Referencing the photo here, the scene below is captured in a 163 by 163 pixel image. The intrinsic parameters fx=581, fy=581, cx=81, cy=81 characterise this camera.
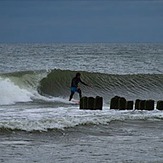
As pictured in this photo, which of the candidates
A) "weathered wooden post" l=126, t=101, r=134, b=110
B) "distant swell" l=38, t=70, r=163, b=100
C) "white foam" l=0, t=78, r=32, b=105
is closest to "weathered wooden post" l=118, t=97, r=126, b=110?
"weathered wooden post" l=126, t=101, r=134, b=110

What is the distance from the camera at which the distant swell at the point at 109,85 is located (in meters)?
34.0

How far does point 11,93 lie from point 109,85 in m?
10.5

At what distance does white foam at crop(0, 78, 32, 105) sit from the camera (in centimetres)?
2663

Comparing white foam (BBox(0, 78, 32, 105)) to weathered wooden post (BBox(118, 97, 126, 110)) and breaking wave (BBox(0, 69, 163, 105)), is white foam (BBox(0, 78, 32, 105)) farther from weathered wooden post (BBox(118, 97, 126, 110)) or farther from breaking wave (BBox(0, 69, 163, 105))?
weathered wooden post (BBox(118, 97, 126, 110))

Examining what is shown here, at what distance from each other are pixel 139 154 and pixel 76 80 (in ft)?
43.5

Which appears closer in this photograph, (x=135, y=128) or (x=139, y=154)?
(x=139, y=154)

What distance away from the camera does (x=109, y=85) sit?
123 feet

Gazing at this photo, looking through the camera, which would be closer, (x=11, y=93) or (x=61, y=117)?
(x=61, y=117)

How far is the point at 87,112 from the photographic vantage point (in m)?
19.8

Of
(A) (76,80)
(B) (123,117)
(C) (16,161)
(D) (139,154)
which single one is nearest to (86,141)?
(D) (139,154)

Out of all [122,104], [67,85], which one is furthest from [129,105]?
[67,85]

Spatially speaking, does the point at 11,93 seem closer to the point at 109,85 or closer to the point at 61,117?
the point at 109,85

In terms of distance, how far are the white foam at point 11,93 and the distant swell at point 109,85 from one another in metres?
1.88

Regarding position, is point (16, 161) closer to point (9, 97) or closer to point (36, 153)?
point (36, 153)
